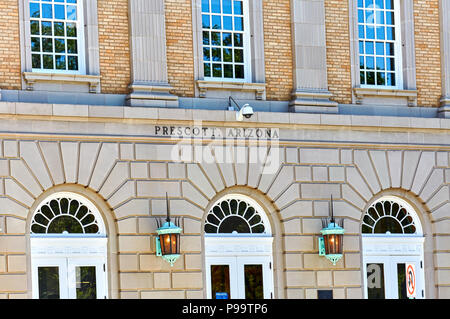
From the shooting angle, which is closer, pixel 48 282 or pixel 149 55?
pixel 48 282

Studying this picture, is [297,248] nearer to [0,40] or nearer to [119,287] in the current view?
[119,287]

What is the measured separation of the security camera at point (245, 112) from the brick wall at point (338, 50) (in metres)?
2.63

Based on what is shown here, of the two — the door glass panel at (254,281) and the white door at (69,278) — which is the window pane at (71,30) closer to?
the white door at (69,278)

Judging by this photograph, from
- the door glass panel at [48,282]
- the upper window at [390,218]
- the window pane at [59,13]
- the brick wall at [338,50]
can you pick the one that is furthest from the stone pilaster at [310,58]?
the door glass panel at [48,282]

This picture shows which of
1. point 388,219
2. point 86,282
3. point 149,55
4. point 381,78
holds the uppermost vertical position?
point 149,55

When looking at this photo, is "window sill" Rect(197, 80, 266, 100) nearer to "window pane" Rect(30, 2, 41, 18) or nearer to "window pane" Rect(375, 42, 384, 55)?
"window pane" Rect(375, 42, 384, 55)

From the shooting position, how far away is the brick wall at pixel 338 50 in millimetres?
21969

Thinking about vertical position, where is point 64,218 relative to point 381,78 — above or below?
below

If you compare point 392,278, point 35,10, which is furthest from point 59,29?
point 392,278

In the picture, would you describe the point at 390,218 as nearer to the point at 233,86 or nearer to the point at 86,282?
the point at 233,86

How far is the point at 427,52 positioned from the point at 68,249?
938cm

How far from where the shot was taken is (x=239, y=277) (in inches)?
811
